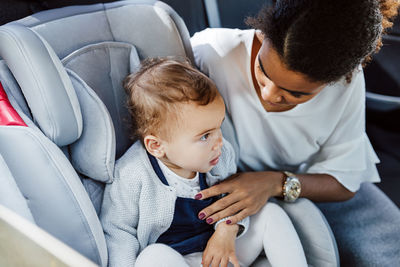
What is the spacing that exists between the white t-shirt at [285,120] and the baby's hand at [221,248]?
307 millimetres

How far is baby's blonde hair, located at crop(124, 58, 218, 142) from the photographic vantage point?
2.72 feet

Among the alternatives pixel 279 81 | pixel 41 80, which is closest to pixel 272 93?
pixel 279 81

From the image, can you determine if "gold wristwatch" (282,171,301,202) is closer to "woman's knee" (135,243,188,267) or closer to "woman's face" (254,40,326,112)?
"woman's face" (254,40,326,112)

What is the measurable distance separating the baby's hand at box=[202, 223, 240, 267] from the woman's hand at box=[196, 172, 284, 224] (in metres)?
0.03

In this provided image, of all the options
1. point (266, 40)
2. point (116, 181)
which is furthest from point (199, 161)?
point (266, 40)

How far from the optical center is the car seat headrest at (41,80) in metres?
0.77

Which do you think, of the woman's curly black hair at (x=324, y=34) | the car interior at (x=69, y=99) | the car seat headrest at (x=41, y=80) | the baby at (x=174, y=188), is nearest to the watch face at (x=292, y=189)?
the baby at (x=174, y=188)

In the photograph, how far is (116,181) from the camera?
0.91 metres

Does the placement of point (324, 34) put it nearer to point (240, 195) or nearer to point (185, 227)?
point (240, 195)

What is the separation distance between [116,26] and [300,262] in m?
0.77

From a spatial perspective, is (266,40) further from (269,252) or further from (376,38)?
(269,252)

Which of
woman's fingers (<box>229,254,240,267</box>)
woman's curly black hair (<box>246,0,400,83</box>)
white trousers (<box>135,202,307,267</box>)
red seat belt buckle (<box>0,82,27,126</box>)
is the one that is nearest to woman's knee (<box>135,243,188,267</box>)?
white trousers (<box>135,202,307,267</box>)

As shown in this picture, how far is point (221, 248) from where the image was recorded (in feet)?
2.93

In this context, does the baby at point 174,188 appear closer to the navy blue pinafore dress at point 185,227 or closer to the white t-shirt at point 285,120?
the navy blue pinafore dress at point 185,227
